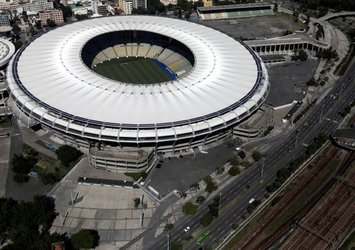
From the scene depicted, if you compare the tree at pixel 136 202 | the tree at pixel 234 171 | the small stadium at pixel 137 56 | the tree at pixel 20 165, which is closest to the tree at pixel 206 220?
the tree at pixel 136 202

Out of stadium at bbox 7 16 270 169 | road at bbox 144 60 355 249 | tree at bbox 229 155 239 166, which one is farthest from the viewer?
tree at bbox 229 155 239 166

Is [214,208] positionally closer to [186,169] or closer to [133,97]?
[186,169]

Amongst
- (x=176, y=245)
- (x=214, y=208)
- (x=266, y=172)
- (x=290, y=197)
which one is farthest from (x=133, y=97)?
(x=290, y=197)

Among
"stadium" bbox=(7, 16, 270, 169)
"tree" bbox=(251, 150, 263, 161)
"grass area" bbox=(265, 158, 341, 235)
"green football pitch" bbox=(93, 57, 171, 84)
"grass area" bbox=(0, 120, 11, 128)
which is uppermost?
"stadium" bbox=(7, 16, 270, 169)

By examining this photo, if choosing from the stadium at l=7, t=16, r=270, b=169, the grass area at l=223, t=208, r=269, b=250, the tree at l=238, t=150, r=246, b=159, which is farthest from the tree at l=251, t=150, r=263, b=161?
the grass area at l=223, t=208, r=269, b=250

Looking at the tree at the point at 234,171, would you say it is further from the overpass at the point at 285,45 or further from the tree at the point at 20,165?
the overpass at the point at 285,45

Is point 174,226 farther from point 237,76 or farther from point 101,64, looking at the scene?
point 101,64

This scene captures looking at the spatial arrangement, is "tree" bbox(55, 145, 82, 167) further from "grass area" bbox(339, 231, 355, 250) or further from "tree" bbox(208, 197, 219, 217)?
"grass area" bbox(339, 231, 355, 250)
